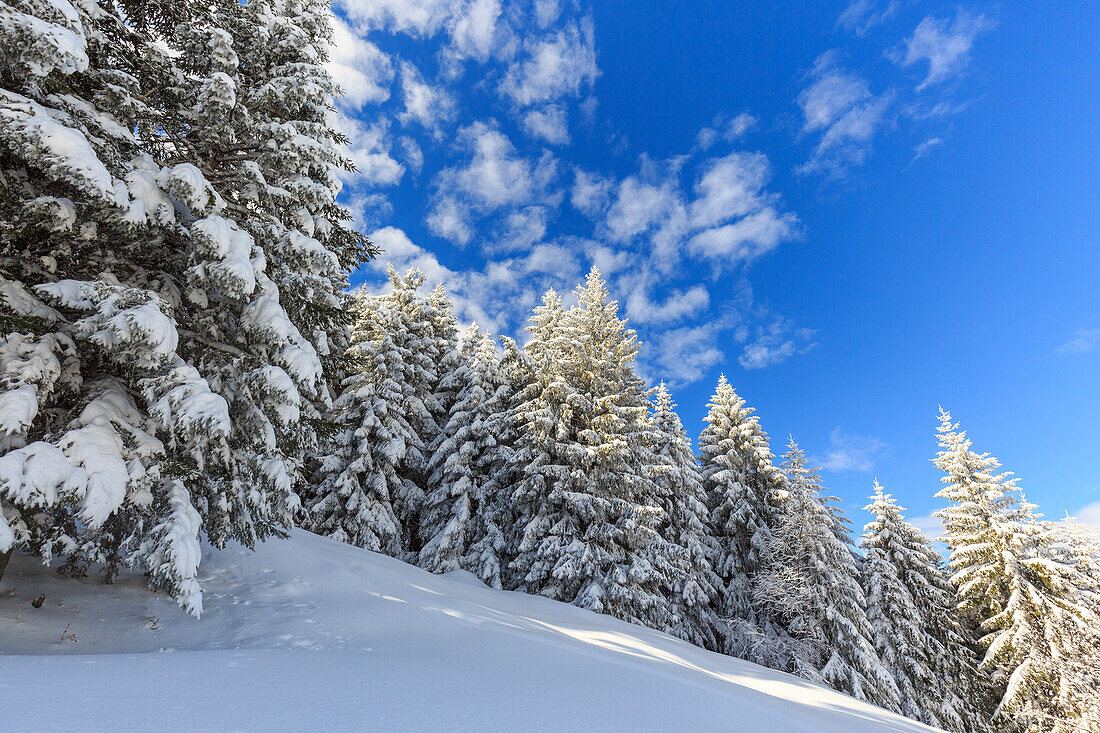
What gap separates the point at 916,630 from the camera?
18.4 meters

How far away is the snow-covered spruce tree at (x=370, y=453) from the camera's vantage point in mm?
16000

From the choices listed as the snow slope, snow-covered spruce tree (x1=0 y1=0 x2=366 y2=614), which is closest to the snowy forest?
snow-covered spruce tree (x1=0 y1=0 x2=366 y2=614)

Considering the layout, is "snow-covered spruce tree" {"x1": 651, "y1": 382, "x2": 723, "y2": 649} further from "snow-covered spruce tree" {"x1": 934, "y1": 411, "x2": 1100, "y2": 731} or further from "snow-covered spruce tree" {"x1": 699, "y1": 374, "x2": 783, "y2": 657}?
"snow-covered spruce tree" {"x1": 934, "y1": 411, "x2": 1100, "y2": 731}

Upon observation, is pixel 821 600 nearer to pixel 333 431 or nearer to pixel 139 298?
pixel 333 431

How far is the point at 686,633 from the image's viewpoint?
→ 1634cm

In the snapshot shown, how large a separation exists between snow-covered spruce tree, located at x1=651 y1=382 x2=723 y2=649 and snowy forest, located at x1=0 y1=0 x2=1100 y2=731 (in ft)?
0.46

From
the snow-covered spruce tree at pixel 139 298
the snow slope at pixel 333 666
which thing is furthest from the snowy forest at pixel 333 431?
the snow slope at pixel 333 666

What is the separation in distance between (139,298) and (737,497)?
21.6 meters

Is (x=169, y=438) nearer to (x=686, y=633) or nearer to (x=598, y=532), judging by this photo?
(x=598, y=532)

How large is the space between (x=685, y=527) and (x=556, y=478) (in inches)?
274

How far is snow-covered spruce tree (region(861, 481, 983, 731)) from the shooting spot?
17672 mm

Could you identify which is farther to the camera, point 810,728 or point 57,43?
point 810,728

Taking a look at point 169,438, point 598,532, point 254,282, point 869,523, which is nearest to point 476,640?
point 169,438

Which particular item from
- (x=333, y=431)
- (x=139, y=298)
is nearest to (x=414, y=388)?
(x=333, y=431)
